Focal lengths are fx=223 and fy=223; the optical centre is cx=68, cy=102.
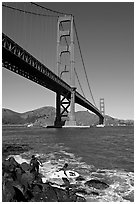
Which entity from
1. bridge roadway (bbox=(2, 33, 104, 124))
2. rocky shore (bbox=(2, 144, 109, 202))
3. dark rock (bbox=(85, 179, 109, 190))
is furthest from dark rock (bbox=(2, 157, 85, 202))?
bridge roadway (bbox=(2, 33, 104, 124))

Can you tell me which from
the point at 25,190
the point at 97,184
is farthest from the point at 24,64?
the point at 25,190

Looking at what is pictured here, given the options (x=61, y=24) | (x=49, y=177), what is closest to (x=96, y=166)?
(x=49, y=177)

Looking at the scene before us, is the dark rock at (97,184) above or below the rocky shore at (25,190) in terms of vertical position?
below

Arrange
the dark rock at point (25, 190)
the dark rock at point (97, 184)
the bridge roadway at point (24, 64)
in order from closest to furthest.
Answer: the dark rock at point (25, 190), the dark rock at point (97, 184), the bridge roadway at point (24, 64)

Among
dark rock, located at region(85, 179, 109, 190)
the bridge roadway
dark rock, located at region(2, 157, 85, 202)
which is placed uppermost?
the bridge roadway

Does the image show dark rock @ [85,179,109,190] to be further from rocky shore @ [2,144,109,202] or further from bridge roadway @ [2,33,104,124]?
bridge roadway @ [2,33,104,124]

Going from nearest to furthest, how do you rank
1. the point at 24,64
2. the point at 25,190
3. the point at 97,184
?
the point at 25,190 < the point at 97,184 < the point at 24,64

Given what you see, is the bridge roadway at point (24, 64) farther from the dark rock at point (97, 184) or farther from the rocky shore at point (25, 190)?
the rocky shore at point (25, 190)

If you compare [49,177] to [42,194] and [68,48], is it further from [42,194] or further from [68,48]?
[68,48]

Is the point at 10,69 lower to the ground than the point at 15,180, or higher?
higher

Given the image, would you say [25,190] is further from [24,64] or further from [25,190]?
[24,64]

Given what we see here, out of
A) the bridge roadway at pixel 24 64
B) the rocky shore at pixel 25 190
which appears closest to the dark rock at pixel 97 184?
the rocky shore at pixel 25 190
